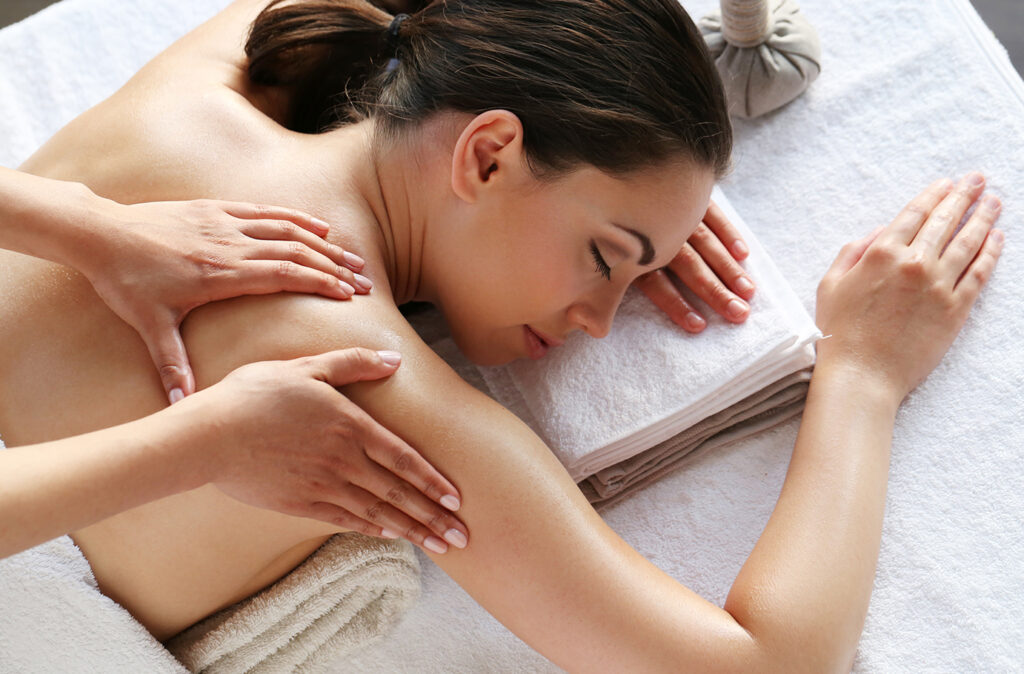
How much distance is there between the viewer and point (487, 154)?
1085mm

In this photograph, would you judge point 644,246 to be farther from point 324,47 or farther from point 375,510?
point 324,47

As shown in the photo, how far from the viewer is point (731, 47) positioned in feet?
5.09

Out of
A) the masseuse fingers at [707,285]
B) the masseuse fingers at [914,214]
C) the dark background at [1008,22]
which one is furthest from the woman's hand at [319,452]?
the dark background at [1008,22]

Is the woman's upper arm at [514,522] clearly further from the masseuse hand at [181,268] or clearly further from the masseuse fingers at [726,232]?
the masseuse fingers at [726,232]

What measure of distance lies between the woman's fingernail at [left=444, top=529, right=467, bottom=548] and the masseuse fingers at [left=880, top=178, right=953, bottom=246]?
0.75 m

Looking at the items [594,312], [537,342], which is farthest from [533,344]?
[594,312]

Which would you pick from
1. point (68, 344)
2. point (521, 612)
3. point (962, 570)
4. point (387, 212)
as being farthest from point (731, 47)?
point (68, 344)

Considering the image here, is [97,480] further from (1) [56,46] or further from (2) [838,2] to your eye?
(2) [838,2]

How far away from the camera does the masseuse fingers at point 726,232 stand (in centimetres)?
138

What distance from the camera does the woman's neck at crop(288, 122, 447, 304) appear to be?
3.80 feet

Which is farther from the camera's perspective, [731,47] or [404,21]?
[731,47]

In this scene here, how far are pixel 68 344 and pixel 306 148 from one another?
36 centimetres

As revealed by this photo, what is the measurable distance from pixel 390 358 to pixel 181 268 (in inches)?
9.9

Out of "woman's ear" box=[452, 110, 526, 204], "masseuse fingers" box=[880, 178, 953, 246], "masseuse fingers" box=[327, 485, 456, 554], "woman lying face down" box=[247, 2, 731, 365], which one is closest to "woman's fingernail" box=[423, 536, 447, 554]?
"masseuse fingers" box=[327, 485, 456, 554]
